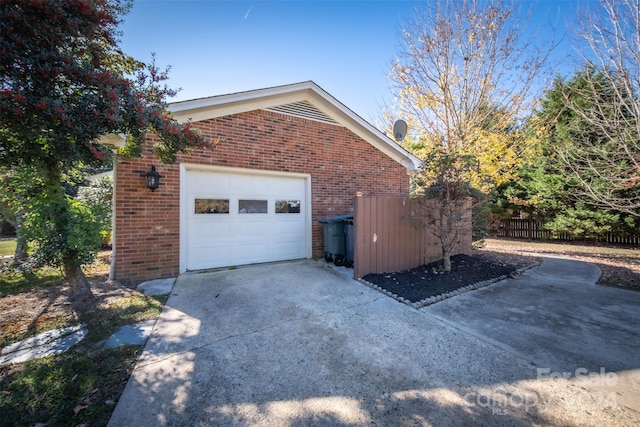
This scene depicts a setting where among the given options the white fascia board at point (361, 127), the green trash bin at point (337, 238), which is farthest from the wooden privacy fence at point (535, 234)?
the green trash bin at point (337, 238)

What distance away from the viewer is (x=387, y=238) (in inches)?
222

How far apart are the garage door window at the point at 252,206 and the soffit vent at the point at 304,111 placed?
2403 mm

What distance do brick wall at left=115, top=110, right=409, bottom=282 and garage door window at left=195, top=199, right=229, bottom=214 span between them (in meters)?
0.43

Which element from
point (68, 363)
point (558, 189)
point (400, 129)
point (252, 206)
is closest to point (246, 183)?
point (252, 206)

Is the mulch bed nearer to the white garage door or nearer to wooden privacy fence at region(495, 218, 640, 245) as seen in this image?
the white garage door

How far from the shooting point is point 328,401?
2.07 m

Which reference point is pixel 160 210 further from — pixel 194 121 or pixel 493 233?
pixel 493 233

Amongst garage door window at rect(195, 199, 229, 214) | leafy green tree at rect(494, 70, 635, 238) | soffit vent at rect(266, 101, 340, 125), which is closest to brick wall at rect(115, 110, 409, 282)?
soffit vent at rect(266, 101, 340, 125)

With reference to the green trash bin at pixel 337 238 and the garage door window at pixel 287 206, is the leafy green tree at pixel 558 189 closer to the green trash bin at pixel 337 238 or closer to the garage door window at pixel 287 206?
the green trash bin at pixel 337 238

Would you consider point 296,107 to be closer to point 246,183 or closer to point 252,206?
point 246,183

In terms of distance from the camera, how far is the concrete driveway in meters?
1.96

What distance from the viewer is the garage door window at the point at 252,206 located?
20.1 ft

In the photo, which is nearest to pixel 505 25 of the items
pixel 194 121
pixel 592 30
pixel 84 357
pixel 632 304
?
pixel 592 30

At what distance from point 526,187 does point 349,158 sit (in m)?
11.7
